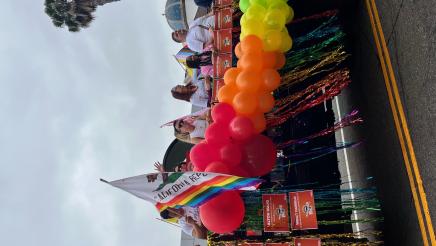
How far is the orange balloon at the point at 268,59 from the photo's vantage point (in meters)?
5.93

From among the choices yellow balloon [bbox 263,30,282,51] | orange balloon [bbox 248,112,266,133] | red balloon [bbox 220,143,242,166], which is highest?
yellow balloon [bbox 263,30,282,51]

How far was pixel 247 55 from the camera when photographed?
19.2 feet

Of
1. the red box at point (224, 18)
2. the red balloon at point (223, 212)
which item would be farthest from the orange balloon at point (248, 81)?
the red box at point (224, 18)

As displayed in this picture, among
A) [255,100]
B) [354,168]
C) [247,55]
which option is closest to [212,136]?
[255,100]

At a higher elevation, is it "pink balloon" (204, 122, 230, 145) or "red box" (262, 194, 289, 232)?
"pink balloon" (204, 122, 230, 145)

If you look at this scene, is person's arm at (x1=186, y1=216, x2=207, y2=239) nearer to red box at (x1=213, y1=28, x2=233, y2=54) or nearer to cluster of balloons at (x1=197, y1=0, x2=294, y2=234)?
cluster of balloons at (x1=197, y1=0, x2=294, y2=234)

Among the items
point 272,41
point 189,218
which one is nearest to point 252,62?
point 272,41

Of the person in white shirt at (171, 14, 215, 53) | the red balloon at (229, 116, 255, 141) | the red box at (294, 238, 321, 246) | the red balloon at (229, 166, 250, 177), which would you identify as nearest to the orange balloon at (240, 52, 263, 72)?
the red balloon at (229, 116, 255, 141)

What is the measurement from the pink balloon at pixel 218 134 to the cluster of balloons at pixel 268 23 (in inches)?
55.6

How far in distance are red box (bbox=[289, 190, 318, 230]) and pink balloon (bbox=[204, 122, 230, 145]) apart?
118cm

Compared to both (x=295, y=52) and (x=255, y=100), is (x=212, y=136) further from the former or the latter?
(x=295, y=52)

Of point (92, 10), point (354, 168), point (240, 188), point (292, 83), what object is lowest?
point (240, 188)

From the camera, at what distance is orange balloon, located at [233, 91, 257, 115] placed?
5512mm

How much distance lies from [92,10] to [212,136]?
16176 millimetres
